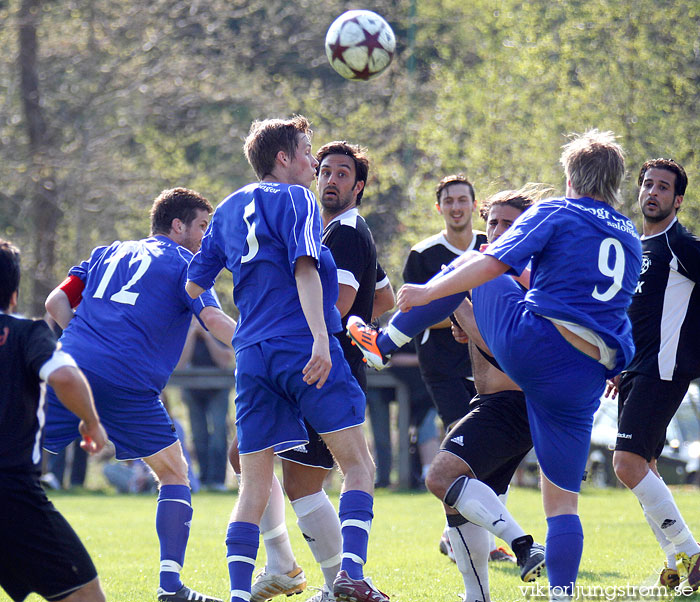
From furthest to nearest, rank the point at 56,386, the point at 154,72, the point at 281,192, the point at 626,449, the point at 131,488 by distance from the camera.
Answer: the point at 154,72
the point at 131,488
the point at 626,449
the point at 281,192
the point at 56,386

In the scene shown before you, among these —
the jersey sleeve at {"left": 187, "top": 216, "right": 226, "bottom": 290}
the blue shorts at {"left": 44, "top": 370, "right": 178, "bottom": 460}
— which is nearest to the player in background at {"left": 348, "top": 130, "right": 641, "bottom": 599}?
the jersey sleeve at {"left": 187, "top": 216, "right": 226, "bottom": 290}

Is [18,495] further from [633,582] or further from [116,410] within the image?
[633,582]

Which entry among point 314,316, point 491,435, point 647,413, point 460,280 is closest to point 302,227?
point 314,316

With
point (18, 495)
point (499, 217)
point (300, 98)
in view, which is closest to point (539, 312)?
point (499, 217)

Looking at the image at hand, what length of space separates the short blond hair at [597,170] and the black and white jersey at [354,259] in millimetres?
1218

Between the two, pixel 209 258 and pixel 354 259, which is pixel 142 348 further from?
pixel 354 259

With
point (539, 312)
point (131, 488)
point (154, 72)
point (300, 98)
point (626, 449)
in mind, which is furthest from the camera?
point (300, 98)

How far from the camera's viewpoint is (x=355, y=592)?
14.3 ft

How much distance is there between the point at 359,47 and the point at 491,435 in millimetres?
3953

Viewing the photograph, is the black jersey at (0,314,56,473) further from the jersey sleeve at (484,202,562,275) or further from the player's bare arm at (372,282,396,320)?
the player's bare arm at (372,282,396,320)

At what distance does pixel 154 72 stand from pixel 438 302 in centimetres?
1630

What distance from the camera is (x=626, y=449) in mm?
5676

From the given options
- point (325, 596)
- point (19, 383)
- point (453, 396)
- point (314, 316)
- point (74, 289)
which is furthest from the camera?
point (453, 396)

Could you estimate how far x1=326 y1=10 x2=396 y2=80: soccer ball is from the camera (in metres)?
7.79
